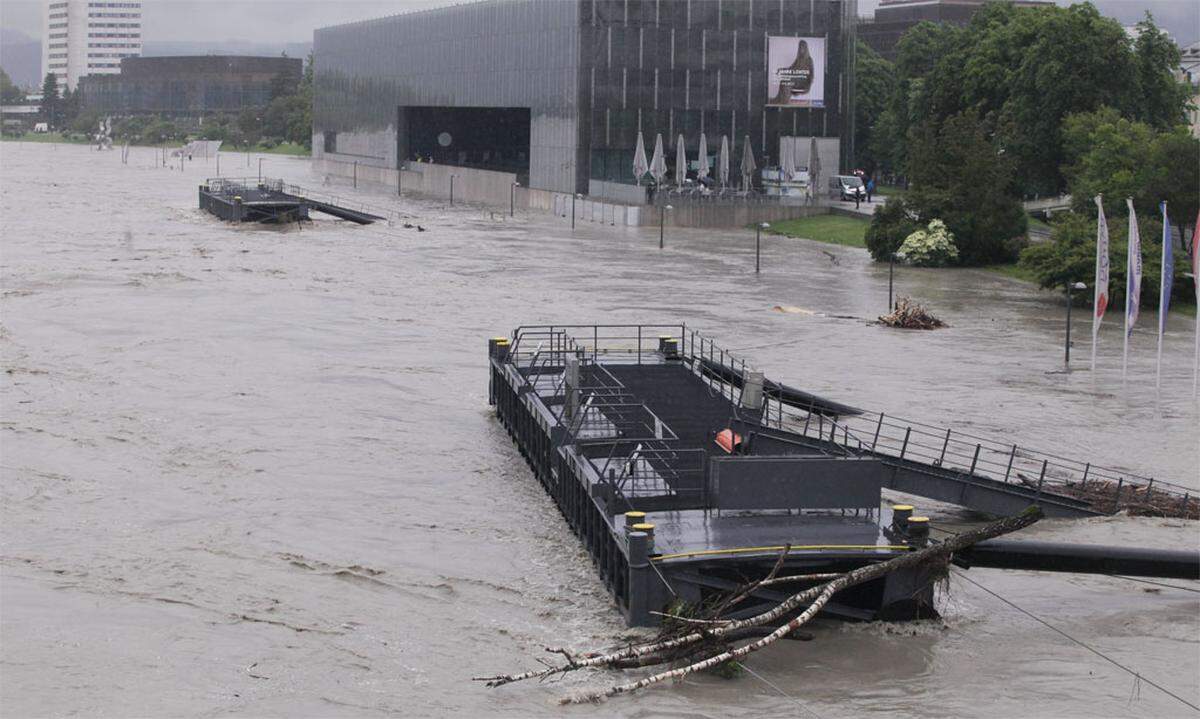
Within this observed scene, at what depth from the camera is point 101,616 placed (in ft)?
83.5

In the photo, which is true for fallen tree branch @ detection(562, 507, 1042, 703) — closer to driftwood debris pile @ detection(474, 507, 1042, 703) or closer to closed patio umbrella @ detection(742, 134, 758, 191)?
driftwood debris pile @ detection(474, 507, 1042, 703)

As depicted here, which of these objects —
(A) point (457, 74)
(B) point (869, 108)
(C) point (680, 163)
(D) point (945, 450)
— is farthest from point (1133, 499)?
(B) point (869, 108)

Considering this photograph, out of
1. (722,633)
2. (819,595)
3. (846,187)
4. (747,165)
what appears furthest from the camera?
(846,187)

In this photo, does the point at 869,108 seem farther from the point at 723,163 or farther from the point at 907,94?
the point at 723,163

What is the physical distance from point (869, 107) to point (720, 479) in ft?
369

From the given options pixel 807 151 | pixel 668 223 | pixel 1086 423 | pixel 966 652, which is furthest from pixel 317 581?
pixel 807 151

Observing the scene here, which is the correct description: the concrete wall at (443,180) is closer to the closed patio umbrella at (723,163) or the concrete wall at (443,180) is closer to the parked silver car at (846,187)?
the closed patio umbrella at (723,163)

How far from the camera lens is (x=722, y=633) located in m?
23.5

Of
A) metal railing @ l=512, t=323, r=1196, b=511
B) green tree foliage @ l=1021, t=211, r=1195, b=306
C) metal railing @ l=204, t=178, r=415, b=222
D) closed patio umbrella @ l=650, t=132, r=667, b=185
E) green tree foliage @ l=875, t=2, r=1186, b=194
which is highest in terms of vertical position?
green tree foliage @ l=875, t=2, r=1186, b=194

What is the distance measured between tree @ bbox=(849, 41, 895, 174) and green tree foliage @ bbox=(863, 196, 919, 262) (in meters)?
50.4

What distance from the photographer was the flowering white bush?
78.6 m

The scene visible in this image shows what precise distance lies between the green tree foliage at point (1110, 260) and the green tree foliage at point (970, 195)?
11235 millimetres

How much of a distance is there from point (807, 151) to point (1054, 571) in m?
86.0

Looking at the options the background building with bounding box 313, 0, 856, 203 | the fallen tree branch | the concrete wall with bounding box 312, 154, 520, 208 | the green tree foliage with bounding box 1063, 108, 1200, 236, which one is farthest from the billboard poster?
the fallen tree branch
